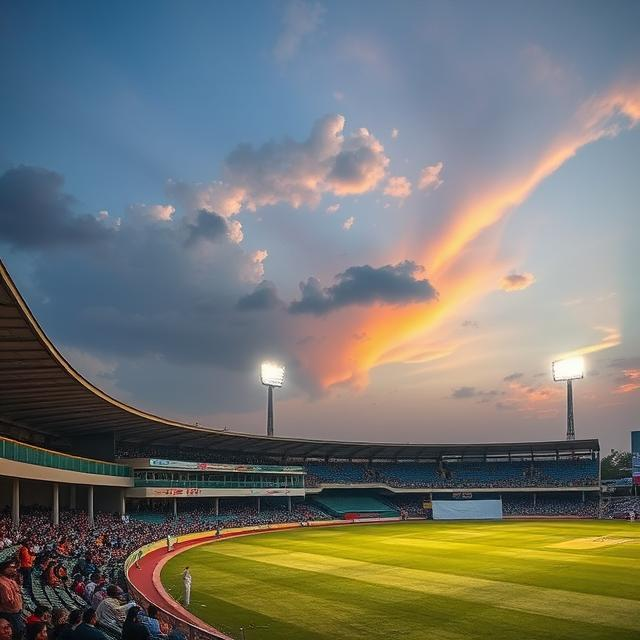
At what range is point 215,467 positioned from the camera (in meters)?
66.1

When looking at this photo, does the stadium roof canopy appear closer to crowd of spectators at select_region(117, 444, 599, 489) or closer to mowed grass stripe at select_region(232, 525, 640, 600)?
crowd of spectators at select_region(117, 444, 599, 489)

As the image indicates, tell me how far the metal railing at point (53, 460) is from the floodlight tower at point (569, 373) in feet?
206

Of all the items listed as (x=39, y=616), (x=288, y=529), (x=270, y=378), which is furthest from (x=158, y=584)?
(x=270, y=378)

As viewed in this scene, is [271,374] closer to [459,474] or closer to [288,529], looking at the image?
[288,529]

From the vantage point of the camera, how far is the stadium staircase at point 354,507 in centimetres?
7700

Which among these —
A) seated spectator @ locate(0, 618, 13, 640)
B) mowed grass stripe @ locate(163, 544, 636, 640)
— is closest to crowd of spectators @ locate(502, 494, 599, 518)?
mowed grass stripe @ locate(163, 544, 636, 640)

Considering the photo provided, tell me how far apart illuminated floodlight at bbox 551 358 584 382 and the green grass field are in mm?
43180

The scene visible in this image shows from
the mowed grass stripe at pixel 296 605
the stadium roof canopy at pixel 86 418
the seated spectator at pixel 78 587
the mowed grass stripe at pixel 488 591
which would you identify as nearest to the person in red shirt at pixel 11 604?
the seated spectator at pixel 78 587

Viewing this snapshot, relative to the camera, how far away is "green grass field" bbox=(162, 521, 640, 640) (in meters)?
21.2

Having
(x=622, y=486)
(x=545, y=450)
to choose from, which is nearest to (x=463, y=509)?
(x=545, y=450)

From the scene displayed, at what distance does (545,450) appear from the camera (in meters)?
89.4

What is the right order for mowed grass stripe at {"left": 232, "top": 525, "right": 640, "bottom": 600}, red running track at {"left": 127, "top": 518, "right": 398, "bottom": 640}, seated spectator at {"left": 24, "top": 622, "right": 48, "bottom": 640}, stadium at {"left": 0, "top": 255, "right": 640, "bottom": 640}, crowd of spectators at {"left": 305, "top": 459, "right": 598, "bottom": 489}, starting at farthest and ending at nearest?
1. crowd of spectators at {"left": 305, "top": 459, "right": 598, "bottom": 489}
2. mowed grass stripe at {"left": 232, "top": 525, "right": 640, "bottom": 600}
3. red running track at {"left": 127, "top": 518, "right": 398, "bottom": 640}
4. stadium at {"left": 0, "top": 255, "right": 640, "bottom": 640}
5. seated spectator at {"left": 24, "top": 622, "right": 48, "bottom": 640}

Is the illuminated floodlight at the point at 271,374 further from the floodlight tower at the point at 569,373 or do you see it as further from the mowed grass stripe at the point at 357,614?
the mowed grass stripe at the point at 357,614

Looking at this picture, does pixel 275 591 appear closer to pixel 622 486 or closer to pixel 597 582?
pixel 597 582
